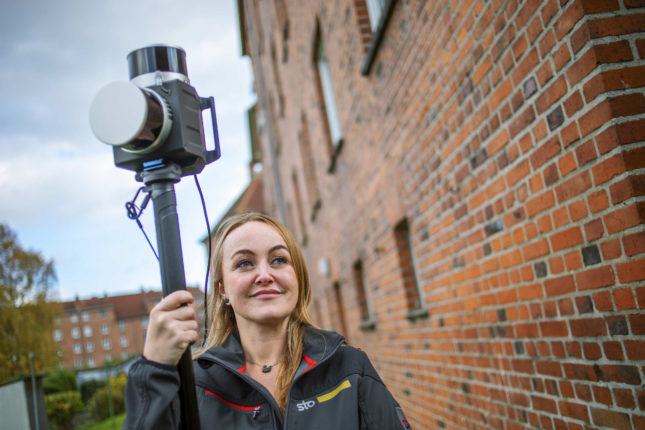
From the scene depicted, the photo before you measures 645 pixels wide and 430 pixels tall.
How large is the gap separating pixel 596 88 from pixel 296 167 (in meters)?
10.4

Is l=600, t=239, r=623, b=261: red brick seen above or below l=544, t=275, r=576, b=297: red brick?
above

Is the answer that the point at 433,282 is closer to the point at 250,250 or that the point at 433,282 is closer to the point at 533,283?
the point at 533,283

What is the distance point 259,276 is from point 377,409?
63 centimetres

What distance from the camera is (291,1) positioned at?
8773mm

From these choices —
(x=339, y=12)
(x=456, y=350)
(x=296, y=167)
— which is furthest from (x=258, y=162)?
(x=456, y=350)

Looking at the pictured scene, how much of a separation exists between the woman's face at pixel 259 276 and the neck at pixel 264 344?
5 cm

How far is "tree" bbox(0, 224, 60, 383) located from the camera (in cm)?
729

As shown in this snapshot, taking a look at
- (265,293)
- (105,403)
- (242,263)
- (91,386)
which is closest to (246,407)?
(265,293)

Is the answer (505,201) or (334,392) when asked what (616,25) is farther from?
(334,392)

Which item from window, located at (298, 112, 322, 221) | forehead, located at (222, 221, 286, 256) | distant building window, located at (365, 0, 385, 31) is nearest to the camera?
forehead, located at (222, 221, 286, 256)

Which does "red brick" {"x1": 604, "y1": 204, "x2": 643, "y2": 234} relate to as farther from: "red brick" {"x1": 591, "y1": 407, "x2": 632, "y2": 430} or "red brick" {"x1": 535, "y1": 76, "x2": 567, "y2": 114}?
"red brick" {"x1": 591, "y1": 407, "x2": 632, "y2": 430}

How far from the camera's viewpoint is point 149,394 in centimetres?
123

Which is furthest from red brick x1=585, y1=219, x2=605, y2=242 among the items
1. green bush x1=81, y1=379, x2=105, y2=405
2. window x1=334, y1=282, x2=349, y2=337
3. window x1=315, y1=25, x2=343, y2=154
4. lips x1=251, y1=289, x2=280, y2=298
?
green bush x1=81, y1=379, x2=105, y2=405

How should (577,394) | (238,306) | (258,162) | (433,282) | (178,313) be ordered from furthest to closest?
(258,162) < (433,282) < (577,394) < (238,306) < (178,313)
